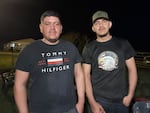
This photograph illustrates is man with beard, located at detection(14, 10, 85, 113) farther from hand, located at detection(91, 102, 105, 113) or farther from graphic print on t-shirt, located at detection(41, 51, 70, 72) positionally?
hand, located at detection(91, 102, 105, 113)

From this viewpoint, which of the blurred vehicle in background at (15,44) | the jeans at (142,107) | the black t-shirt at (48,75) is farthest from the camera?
the blurred vehicle in background at (15,44)

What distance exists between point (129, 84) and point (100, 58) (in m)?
0.39

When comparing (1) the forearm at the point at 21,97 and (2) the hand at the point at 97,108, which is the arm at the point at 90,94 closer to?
(2) the hand at the point at 97,108

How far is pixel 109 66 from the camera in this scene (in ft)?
9.50

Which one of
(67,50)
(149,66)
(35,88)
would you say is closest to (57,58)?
(67,50)

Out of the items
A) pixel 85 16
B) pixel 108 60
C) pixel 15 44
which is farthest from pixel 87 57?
pixel 85 16

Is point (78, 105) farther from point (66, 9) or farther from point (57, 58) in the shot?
point (66, 9)

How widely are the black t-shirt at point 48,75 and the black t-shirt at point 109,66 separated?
16.5 inches

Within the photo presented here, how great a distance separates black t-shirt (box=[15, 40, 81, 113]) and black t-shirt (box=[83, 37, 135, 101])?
16.5 inches

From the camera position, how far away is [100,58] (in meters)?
2.91

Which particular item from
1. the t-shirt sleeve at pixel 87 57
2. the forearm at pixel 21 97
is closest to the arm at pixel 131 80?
the t-shirt sleeve at pixel 87 57

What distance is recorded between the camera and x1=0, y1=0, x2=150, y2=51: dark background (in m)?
7.05

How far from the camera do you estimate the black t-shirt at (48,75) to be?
2490 mm

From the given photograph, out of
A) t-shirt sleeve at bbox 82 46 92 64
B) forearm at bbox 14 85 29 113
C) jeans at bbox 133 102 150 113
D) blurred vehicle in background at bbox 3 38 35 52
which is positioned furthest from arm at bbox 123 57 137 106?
blurred vehicle in background at bbox 3 38 35 52
